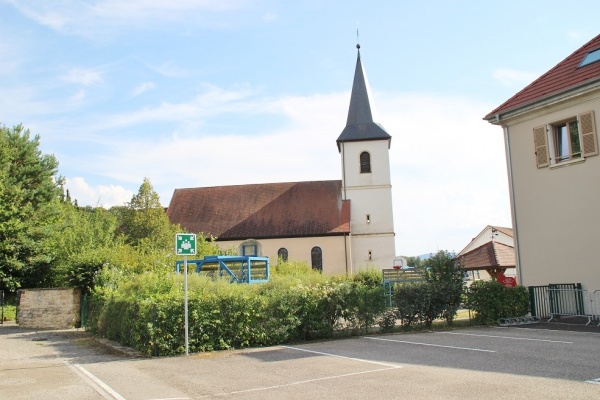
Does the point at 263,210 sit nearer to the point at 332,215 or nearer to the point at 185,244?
the point at 332,215

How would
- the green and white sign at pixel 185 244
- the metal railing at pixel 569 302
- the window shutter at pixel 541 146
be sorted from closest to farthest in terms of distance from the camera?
1. the green and white sign at pixel 185 244
2. the metal railing at pixel 569 302
3. the window shutter at pixel 541 146

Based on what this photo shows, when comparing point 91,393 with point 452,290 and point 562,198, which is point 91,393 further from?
point 562,198

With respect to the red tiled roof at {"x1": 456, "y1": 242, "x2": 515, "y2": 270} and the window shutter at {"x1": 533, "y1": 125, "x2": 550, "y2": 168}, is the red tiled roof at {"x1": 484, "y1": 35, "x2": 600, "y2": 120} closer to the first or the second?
the window shutter at {"x1": 533, "y1": 125, "x2": 550, "y2": 168}

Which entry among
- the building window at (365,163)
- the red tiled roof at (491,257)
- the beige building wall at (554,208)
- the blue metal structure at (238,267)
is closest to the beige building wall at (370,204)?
the building window at (365,163)

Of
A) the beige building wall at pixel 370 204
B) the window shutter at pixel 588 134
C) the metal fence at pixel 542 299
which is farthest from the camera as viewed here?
the beige building wall at pixel 370 204

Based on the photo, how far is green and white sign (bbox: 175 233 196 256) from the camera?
1330 centimetres

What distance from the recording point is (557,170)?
733 inches

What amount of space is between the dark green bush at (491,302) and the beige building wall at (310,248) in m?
27.1

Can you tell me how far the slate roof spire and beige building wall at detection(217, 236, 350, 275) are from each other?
8.47 meters

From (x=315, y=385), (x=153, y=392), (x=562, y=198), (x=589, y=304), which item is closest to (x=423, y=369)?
(x=315, y=385)

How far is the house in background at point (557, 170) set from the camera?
17516mm

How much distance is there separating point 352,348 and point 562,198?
9.80 metres

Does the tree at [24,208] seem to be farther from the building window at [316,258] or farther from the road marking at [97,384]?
the road marking at [97,384]

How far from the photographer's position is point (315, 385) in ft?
28.7
